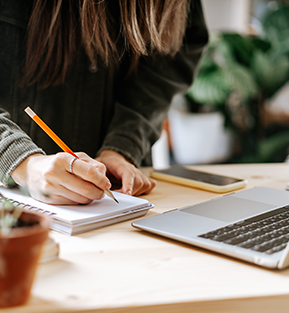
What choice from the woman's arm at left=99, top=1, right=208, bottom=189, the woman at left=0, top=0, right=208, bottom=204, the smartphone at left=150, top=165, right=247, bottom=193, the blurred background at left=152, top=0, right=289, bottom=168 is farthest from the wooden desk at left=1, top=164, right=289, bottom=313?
the blurred background at left=152, top=0, right=289, bottom=168

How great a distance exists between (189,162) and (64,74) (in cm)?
191

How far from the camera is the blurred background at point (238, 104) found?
270 centimetres

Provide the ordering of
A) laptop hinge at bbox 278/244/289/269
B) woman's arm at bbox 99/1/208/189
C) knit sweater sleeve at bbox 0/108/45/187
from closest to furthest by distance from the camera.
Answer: laptop hinge at bbox 278/244/289/269, knit sweater sleeve at bbox 0/108/45/187, woman's arm at bbox 99/1/208/189

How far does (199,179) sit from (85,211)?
37 centimetres

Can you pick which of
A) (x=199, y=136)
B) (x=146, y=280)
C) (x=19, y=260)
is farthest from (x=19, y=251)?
(x=199, y=136)

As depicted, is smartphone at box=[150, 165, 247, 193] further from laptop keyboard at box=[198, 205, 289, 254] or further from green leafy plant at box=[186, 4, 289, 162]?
green leafy plant at box=[186, 4, 289, 162]

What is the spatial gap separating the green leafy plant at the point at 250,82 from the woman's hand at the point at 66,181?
2.14 m

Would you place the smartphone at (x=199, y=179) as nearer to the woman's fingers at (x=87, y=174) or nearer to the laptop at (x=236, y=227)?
the laptop at (x=236, y=227)

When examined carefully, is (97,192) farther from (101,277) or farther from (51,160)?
(101,277)

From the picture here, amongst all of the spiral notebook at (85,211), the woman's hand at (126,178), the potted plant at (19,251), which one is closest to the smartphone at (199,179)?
the woman's hand at (126,178)

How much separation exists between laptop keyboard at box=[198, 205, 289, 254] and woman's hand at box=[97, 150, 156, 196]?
254 millimetres

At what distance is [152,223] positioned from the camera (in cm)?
60

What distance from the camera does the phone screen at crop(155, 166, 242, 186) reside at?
905 mm

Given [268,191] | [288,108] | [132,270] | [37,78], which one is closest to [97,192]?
[132,270]
